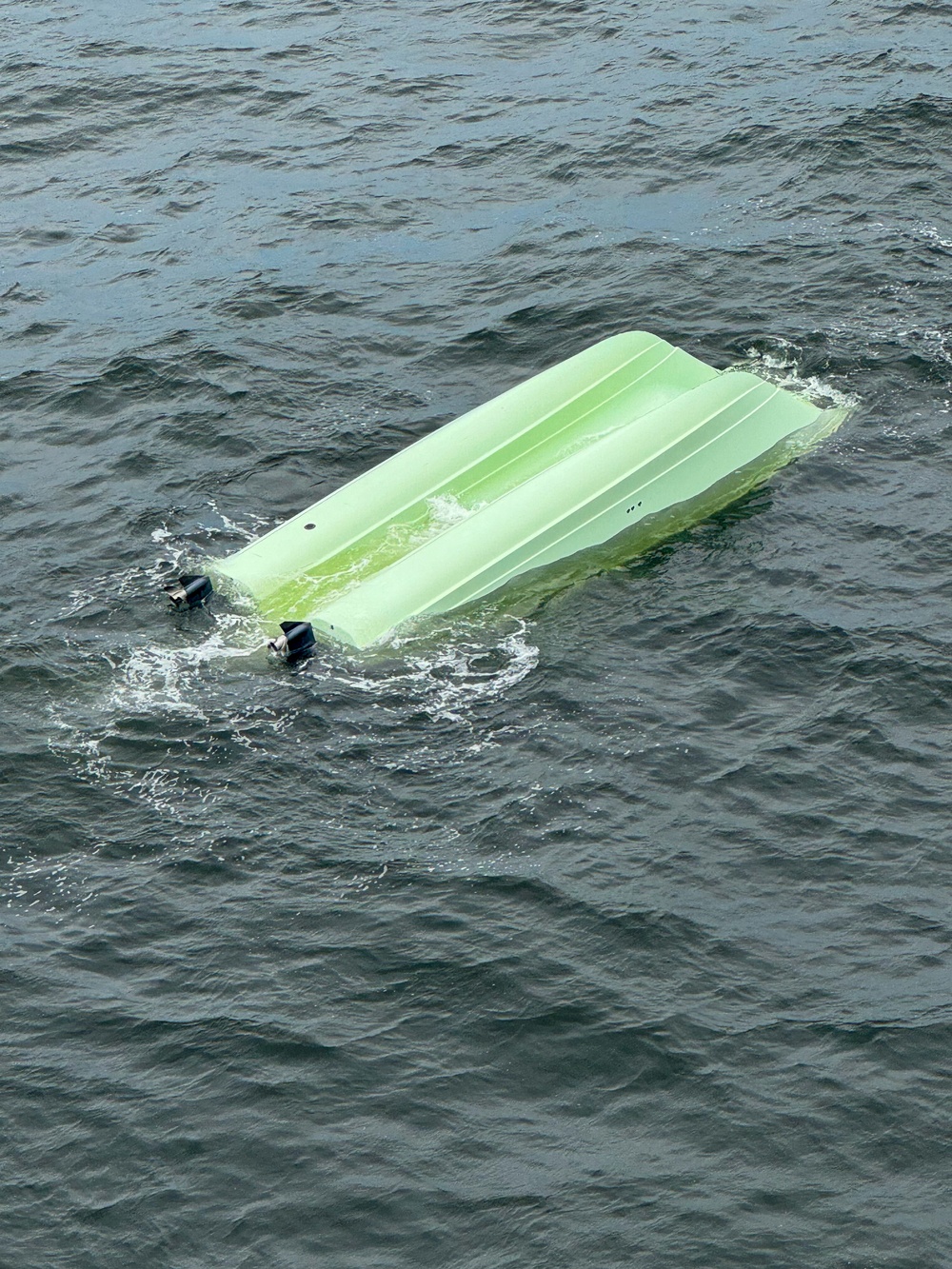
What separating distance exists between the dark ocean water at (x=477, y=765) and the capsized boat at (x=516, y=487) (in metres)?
0.48

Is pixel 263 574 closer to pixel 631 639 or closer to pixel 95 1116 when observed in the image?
pixel 631 639

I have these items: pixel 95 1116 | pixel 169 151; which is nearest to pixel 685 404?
pixel 95 1116

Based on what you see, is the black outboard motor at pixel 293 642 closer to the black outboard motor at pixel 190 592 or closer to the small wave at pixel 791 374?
the black outboard motor at pixel 190 592

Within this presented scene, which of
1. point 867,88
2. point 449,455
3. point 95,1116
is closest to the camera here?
point 95,1116

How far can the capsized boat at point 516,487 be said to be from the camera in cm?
1566

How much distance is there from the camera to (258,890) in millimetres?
12859

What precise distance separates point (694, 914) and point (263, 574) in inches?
228

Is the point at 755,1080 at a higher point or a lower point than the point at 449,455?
lower

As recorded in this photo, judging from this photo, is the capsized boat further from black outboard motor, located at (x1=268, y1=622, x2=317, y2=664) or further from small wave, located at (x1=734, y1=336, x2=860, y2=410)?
small wave, located at (x1=734, y1=336, x2=860, y2=410)

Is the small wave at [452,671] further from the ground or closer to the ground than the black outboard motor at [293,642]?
closer to the ground

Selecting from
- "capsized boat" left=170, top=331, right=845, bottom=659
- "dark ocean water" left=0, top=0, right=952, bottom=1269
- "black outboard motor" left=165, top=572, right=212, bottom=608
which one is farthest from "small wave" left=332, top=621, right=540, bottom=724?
"black outboard motor" left=165, top=572, right=212, bottom=608

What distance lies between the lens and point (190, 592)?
1559 cm

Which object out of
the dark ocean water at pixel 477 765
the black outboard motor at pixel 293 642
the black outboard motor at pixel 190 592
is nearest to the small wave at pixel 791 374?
the dark ocean water at pixel 477 765

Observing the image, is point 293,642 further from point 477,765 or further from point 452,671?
point 477,765
